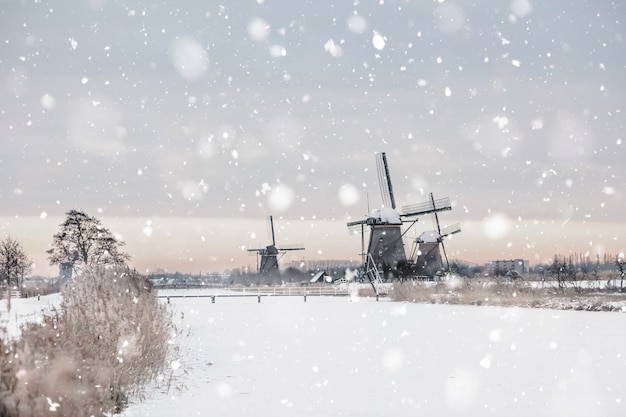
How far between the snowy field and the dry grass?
33.8 feet

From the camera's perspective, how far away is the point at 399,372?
40.7 feet

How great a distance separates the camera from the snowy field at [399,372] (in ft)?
30.2

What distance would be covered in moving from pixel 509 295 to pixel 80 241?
4674 cm

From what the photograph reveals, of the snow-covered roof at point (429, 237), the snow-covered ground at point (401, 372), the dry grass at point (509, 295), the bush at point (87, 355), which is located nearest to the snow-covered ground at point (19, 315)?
the bush at point (87, 355)

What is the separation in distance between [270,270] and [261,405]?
87.3 metres

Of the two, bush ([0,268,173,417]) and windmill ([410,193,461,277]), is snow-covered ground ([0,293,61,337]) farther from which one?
windmill ([410,193,461,277])

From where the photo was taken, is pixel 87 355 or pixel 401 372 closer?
pixel 87 355

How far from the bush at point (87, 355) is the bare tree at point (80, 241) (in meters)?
54.6

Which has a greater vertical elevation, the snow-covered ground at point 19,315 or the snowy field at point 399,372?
the snow-covered ground at point 19,315

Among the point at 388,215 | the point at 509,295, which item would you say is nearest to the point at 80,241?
the point at 388,215

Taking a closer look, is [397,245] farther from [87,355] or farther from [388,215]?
[87,355]

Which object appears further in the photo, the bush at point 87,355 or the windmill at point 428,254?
the windmill at point 428,254

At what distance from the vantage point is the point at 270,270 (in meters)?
96.2

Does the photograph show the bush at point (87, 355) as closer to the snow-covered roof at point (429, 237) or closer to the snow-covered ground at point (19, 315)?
the snow-covered ground at point (19, 315)
